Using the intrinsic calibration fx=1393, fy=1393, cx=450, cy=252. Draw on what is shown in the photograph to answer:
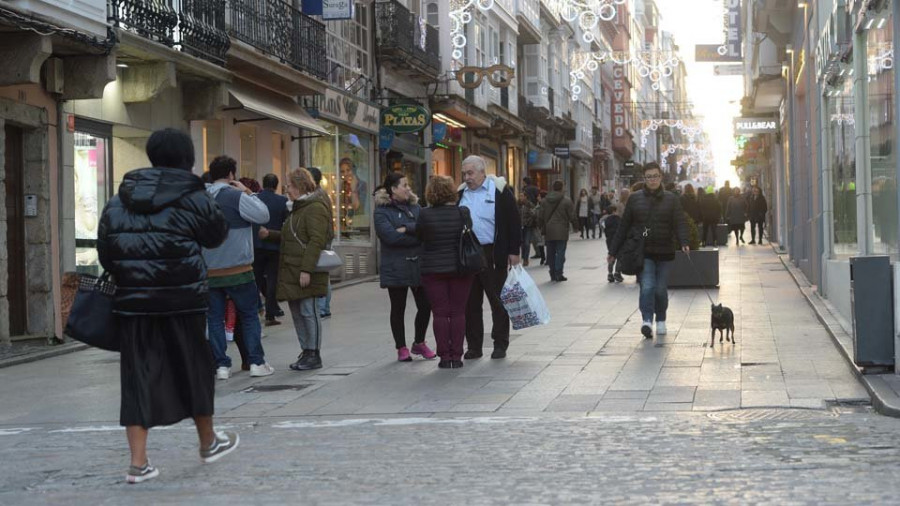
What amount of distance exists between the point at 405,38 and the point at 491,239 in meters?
18.9

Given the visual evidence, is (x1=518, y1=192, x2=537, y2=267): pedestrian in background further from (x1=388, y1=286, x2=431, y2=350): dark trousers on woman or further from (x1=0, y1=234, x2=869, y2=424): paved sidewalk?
(x1=388, y1=286, x2=431, y2=350): dark trousers on woman

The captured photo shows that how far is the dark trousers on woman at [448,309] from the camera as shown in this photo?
38.0 feet

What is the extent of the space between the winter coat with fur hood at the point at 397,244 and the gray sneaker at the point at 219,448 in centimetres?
489

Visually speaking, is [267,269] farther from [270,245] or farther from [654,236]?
[654,236]

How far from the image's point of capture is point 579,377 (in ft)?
35.1

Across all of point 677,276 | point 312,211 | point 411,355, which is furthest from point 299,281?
point 677,276

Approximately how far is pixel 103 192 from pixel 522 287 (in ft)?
25.9

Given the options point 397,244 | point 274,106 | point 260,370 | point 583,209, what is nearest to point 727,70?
point 583,209

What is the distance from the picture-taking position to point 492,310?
40.3 ft

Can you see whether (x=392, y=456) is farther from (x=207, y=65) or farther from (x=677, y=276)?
(x=677, y=276)

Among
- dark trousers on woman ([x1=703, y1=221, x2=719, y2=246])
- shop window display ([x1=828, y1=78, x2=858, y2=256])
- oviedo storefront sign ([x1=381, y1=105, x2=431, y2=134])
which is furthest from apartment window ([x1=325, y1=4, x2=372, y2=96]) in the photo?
shop window display ([x1=828, y1=78, x2=858, y2=256])

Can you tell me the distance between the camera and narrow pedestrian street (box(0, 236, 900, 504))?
6414mm

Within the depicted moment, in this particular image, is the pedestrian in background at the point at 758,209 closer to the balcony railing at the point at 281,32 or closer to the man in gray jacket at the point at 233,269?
the balcony railing at the point at 281,32

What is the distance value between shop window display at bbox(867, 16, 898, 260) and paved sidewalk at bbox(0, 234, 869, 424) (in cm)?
118
